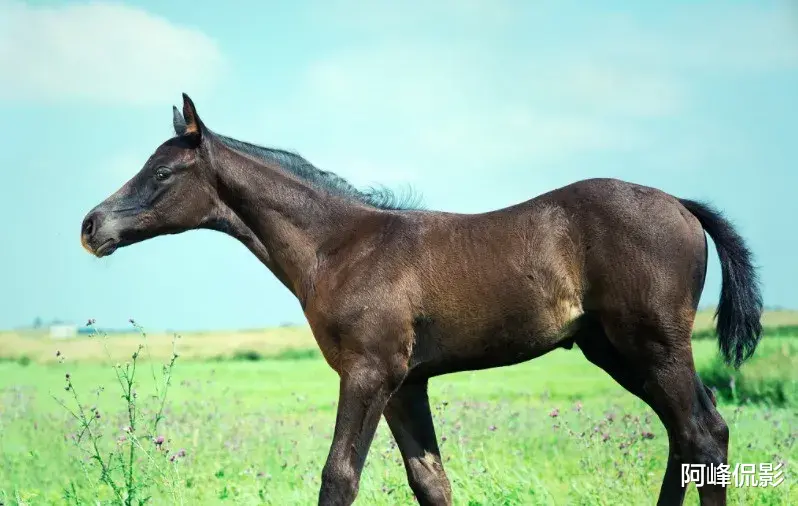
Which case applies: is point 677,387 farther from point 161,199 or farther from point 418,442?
point 161,199

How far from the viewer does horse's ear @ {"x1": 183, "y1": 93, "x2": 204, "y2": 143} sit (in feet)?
21.3

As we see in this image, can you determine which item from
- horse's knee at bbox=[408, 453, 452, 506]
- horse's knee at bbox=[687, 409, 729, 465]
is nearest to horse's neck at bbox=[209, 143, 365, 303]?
horse's knee at bbox=[408, 453, 452, 506]

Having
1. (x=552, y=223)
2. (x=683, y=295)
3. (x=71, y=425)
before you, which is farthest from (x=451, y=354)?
(x=71, y=425)

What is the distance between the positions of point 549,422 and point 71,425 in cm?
617

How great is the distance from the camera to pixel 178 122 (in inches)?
269

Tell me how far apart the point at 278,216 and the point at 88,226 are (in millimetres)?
1423

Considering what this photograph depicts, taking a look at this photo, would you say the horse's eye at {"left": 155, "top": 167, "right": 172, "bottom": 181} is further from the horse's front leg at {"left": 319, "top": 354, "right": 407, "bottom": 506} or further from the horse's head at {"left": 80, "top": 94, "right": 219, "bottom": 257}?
the horse's front leg at {"left": 319, "top": 354, "right": 407, "bottom": 506}

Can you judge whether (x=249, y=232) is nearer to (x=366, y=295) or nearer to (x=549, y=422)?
(x=366, y=295)

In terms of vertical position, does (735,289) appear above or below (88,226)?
below

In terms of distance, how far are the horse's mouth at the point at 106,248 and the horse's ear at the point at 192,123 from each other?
3.20 ft

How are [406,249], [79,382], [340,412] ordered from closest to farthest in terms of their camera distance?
[340,412] → [406,249] → [79,382]

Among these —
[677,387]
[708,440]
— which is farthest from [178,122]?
[708,440]

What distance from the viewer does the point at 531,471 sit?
8656 millimetres

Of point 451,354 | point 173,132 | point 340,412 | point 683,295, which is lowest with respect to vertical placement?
point 340,412
